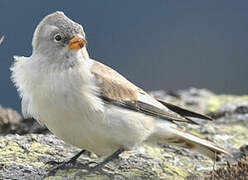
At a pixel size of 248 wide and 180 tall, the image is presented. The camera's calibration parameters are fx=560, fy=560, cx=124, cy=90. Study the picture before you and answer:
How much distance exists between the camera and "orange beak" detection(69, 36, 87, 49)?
17.6ft

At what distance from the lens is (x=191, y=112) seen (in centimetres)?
618

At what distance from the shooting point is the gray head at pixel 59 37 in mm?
5438

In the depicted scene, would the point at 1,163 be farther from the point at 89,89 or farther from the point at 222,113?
the point at 222,113

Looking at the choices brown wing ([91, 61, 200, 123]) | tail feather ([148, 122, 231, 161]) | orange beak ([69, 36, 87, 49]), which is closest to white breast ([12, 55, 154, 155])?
brown wing ([91, 61, 200, 123])

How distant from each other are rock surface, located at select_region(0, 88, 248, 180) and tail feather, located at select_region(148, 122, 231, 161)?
0.22m

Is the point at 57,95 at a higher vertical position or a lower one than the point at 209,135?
higher

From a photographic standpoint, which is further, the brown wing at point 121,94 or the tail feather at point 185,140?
the tail feather at point 185,140

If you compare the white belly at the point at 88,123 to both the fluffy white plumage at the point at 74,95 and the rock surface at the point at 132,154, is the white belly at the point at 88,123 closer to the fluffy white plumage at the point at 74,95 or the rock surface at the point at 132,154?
the fluffy white plumage at the point at 74,95

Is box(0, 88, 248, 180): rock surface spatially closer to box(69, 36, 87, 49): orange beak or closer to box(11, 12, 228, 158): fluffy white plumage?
box(11, 12, 228, 158): fluffy white plumage

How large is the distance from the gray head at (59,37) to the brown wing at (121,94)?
33 cm

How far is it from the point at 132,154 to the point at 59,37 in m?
1.75

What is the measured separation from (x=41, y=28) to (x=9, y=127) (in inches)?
94.8

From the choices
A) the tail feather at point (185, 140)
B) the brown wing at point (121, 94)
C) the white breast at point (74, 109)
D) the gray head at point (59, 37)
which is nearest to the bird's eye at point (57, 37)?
the gray head at point (59, 37)

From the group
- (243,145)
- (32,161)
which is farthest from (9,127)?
(243,145)
